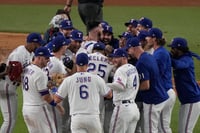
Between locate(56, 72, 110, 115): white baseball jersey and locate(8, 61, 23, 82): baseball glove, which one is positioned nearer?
locate(56, 72, 110, 115): white baseball jersey

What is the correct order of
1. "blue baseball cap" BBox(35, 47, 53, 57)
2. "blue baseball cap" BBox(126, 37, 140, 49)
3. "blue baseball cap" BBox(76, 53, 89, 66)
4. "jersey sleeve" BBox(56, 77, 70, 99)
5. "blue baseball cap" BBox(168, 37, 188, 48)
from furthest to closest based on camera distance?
"blue baseball cap" BBox(168, 37, 188, 48)
"blue baseball cap" BBox(126, 37, 140, 49)
"blue baseball cap" BBox(35, 47, 53, 57)
"jersey sleeve" BBox(56, 77, 70, 99)
"blue baseball cap" BBox(76, 53, 89, 66)

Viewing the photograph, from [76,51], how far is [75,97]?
1.94 metres

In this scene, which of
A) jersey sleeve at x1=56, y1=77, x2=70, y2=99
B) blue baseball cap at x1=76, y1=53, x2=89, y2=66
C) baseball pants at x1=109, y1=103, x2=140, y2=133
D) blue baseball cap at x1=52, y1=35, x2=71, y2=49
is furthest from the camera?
blue baseball cap at x1=52, y1=35, x2=71, y2=49

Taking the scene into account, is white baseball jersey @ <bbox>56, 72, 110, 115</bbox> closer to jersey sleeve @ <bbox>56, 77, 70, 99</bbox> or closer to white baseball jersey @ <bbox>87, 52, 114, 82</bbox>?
jersey sleeve @ <bbox>56, 77, 70, 99</bbox>

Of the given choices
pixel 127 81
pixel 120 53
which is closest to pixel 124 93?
pixel 127 81

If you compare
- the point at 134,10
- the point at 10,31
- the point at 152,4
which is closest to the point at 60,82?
the point at 10,31

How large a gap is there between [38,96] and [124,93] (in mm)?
1183

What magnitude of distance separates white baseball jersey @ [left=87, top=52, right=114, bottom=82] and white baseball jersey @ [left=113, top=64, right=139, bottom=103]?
461 millimetres

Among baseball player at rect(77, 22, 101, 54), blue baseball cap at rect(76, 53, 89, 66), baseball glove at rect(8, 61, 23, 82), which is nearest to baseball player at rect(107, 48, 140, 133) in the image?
blue baseball cap at rect(76, 53, 89, 66)

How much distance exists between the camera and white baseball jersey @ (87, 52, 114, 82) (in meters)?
10.2

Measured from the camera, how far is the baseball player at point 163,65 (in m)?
10.4

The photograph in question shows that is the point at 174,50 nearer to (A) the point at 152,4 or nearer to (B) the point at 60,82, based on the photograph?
(B) the point at 60,82

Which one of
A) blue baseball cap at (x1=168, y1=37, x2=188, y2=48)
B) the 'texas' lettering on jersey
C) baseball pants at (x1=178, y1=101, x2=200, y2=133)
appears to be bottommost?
baseball pants at (x1=178, y1=101, x2=200, y2=133)

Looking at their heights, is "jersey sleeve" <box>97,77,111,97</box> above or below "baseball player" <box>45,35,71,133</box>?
below
